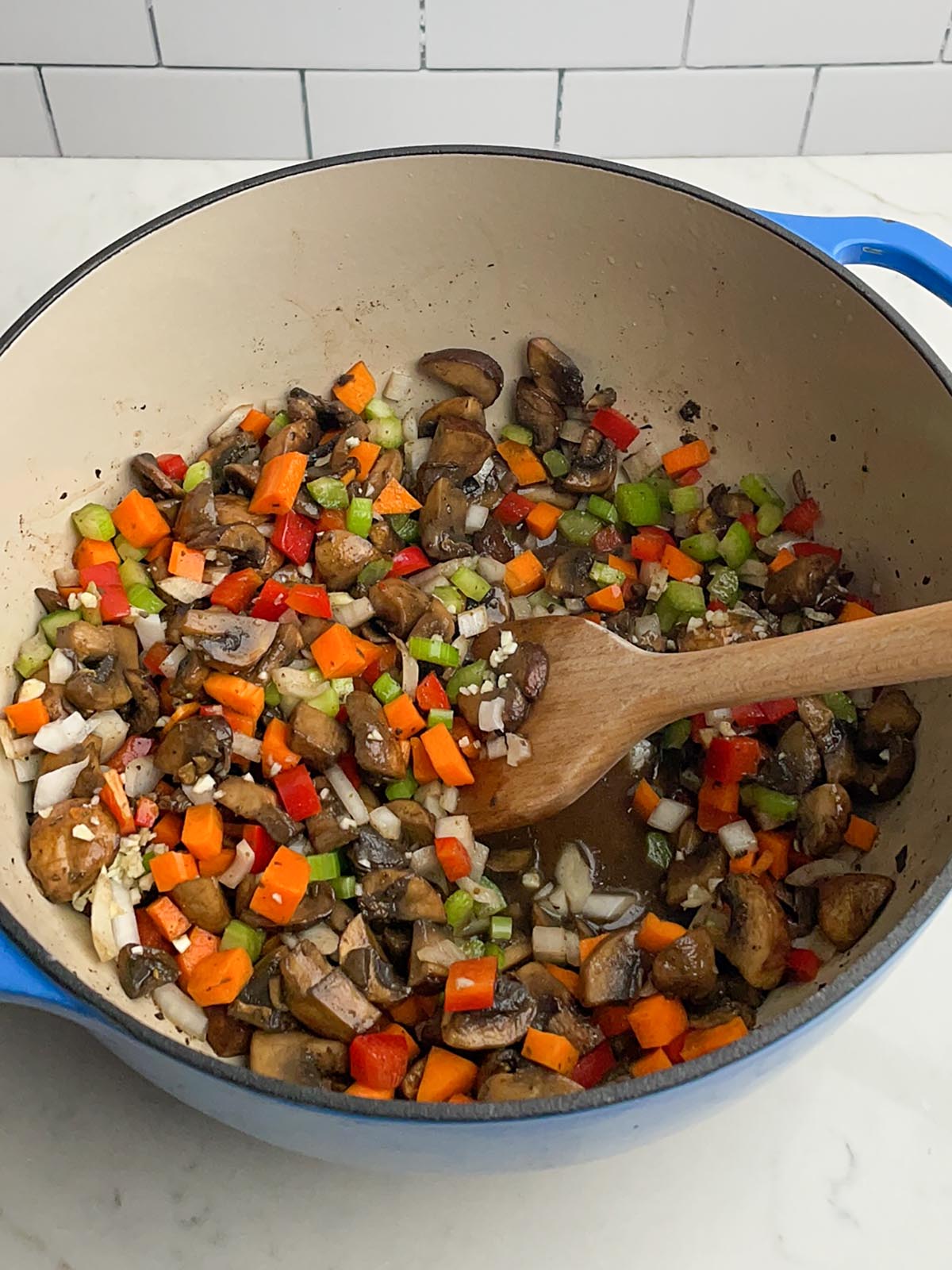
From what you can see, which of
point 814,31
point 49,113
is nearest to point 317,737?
point 49,113

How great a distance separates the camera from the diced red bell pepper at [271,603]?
6.07 feet

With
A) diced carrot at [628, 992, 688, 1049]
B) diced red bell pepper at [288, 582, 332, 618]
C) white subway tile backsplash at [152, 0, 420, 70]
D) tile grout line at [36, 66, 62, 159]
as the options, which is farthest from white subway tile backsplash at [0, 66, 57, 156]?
diced carrot at [628, 992, 688, 1049]

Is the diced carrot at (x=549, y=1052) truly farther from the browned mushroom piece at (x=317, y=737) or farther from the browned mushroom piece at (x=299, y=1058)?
the browned mushroom piece at (x=317, y=737)

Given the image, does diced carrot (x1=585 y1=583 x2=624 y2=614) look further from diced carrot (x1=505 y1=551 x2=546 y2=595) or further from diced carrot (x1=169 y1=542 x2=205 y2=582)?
diced carrot (x1=169 y1=542 x2=205 y2=582)

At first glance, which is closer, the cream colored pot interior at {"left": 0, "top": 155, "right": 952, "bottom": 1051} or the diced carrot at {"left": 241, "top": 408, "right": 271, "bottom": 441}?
the cream colored pot interior at {"left": 0, "top": 155, "right": 952, "bottom": 1051}

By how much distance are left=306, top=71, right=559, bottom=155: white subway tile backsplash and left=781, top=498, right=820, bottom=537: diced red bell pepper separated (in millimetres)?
950

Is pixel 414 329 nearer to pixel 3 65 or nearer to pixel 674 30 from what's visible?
pixel 674 30

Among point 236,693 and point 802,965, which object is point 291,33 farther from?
point 802,965

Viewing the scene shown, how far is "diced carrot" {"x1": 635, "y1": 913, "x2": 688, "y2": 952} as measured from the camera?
159 cm

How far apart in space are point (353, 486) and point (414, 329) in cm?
29

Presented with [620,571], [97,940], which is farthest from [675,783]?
[97,940]

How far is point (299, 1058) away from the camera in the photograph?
145 centimetres

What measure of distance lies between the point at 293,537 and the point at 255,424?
0.69 ft

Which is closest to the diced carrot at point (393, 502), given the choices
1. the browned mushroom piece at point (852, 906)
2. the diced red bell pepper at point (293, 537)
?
the diced red bell pepper at point (293, 537)
